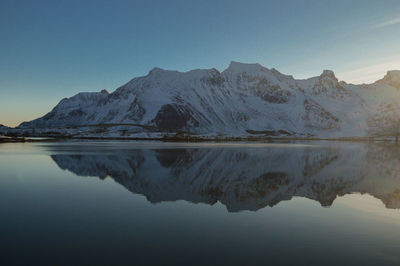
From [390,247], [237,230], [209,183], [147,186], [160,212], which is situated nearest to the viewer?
[390,247]

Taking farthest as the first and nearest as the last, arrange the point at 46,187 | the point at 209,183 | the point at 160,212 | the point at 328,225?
the point at 209,183
the point at 46,187
the point at 160,212
the point at 328,225

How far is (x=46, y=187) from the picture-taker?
864 inches

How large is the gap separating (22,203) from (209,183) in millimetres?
14042

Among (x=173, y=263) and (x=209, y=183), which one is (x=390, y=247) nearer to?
(x=173, y=263)

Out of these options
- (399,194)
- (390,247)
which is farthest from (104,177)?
(399,194)

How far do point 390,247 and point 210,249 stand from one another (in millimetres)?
7260

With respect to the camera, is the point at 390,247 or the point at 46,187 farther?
the point at 46,187

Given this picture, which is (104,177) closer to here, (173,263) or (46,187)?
(46,187)

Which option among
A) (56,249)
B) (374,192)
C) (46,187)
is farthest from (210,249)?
(374,192)

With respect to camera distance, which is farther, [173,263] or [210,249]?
[210,249]

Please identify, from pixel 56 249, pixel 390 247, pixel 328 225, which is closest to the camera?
pixel 56 249

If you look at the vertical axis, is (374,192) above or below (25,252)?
below

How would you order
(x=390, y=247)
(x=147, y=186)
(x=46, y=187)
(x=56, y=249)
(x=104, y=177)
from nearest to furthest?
(x=56, y=249)
(x=390, y=247)
(x=46, y=187)
(x=147, y=186)
(x=104, y=177)

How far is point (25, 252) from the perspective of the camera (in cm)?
1004
